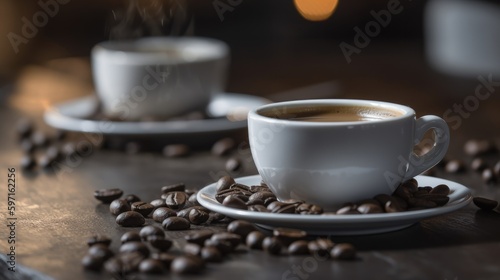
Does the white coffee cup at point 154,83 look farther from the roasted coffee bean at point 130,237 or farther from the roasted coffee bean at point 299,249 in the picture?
the roasted coffee bean at point 299,249

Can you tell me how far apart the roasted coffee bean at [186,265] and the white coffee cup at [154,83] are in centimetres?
108

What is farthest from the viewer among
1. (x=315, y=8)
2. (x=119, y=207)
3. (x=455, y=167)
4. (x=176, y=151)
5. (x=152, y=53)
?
(x=315, y=8)

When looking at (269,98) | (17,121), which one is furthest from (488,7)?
(17,121)

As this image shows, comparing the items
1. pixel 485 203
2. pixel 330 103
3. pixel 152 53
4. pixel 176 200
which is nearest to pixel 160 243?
pixel 176 200

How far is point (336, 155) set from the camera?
1250 mm

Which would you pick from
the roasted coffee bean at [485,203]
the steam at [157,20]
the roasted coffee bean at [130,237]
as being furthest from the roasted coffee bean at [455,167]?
the steam at [157,20]

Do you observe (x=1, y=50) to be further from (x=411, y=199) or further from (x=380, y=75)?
(x=411, y=199)

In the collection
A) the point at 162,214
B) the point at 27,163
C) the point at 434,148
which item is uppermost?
the point at 434,148

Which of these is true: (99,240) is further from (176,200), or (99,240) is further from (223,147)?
(223,147)

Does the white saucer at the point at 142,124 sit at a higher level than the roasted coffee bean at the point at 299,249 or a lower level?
lower

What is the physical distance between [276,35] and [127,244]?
4344 mm

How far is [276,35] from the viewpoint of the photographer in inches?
214

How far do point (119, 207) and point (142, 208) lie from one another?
4 cm

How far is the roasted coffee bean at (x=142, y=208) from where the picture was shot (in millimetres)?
1382
